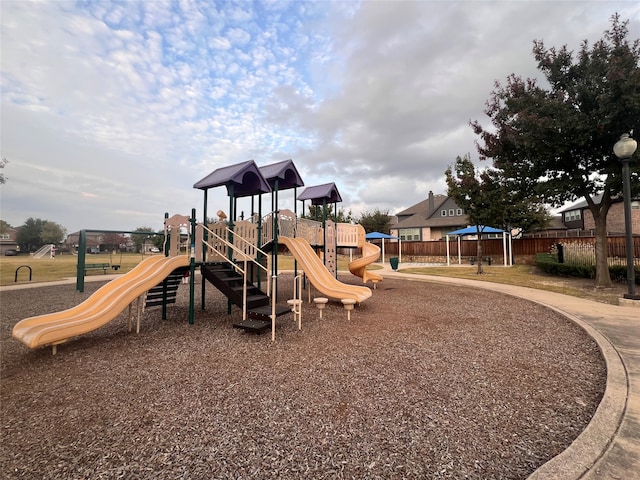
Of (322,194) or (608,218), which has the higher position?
(608,218)

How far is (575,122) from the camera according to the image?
34.7 feet

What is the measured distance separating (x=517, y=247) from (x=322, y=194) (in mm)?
21191

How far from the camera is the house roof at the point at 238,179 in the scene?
828 centimetres

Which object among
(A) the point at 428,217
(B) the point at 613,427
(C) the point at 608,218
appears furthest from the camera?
(A) the point at 428,217

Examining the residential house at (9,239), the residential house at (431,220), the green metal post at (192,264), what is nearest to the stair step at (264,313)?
the green metal post at (192,264)

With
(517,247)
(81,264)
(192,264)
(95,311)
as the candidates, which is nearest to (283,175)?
(192,264)

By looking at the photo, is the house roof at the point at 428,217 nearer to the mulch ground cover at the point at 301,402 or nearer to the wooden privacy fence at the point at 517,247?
the wooden privacy fence at the point at 517,247

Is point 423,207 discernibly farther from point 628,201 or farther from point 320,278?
point 320,278

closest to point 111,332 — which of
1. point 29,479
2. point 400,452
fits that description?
point 29,479

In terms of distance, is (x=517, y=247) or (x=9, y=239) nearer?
(x=517, y=247)

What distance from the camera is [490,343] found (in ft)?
18.1

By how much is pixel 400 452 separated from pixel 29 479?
10.2 feet

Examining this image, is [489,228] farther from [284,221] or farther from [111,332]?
[111,332]

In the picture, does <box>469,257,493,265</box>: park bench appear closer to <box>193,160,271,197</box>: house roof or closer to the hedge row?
the hedge row
